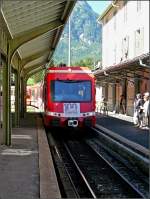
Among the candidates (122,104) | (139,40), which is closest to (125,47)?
(122,104)

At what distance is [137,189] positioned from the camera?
11594 mm

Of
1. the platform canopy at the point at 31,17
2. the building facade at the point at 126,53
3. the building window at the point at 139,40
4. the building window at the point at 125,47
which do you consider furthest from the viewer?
the building window at the point at 125,47

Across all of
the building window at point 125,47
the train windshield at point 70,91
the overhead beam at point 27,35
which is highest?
the building window at point 125,47

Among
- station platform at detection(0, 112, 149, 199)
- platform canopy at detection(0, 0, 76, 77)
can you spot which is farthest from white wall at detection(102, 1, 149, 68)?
station platform at detection(0, 112, 149, 199)

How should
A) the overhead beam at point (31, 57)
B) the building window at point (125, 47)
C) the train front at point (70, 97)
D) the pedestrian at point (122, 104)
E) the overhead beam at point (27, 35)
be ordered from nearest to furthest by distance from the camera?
the overhead beam at point (27, 35)
the train front at point (70, 97)
the overhead beam at point (31, 57)
the pedestrian at point (122, 104)
the building window at point (125, 47)

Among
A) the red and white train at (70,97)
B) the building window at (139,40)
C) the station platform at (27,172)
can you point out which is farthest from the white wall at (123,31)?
the station platform at (27,172)

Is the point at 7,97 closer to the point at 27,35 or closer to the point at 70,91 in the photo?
the point at 27,35

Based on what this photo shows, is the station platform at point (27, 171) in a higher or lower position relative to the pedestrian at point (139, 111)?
lower

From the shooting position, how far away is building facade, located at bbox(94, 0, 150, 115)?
2933 cm

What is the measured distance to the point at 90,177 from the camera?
13.4 metres

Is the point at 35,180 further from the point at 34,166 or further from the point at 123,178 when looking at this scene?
the point at 123,178

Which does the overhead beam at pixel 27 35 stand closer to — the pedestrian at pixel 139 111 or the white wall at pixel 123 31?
the white wall at pixel 123 31

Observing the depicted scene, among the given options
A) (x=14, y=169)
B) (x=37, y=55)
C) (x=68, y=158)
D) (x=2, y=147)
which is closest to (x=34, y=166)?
(x=14, y=169)

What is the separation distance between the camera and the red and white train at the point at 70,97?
2198cm
